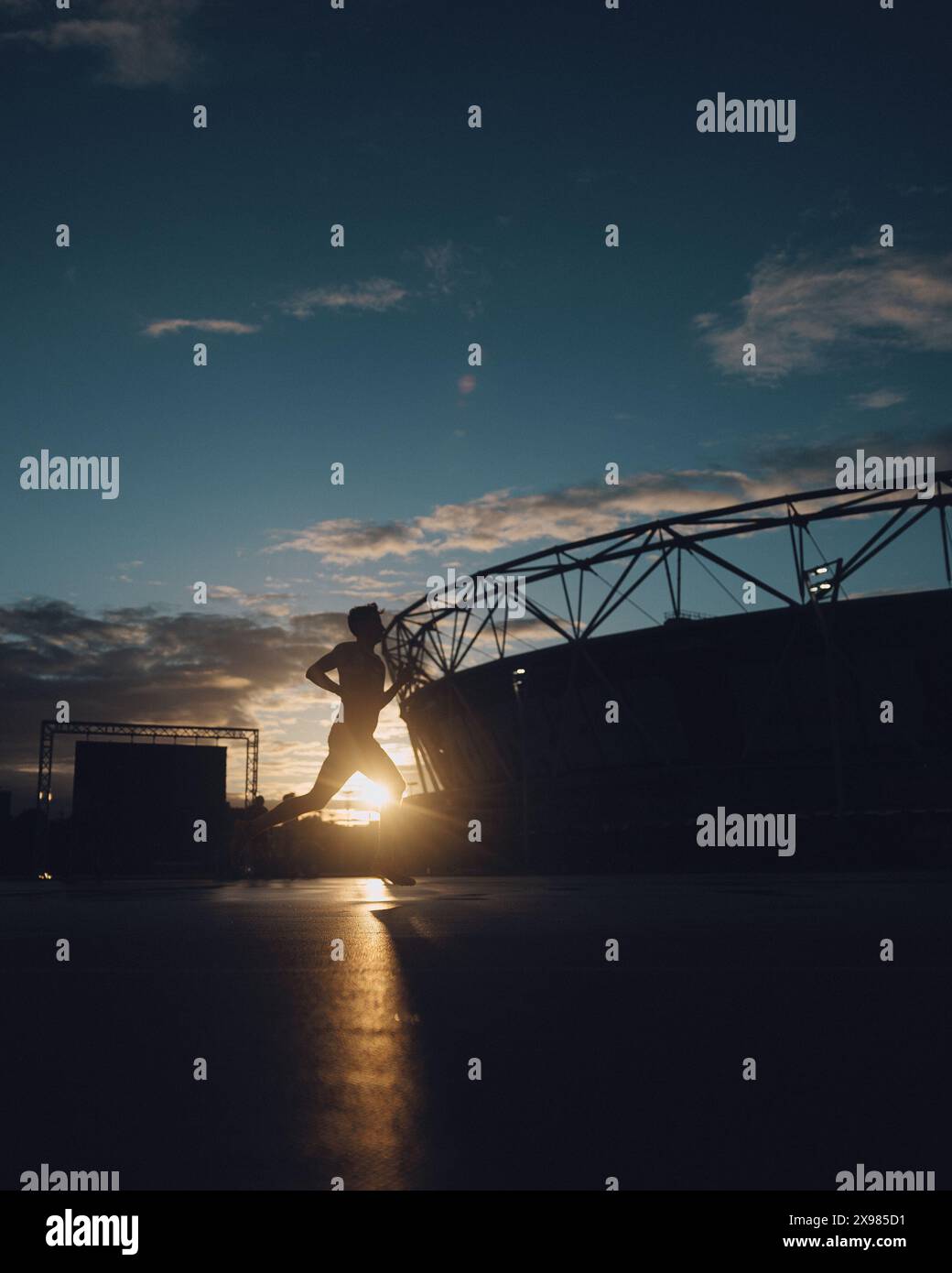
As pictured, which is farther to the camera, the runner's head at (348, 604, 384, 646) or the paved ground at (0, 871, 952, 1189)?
the runner's head at (348, 604, 384, 646)

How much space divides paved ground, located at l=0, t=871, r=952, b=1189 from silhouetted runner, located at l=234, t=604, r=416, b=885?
4009 mm

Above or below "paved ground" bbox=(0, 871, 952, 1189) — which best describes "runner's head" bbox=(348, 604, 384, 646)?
above

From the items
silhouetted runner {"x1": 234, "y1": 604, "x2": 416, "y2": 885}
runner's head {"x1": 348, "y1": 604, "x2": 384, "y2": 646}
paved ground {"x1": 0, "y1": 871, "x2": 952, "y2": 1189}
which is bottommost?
paved ground {"x1": 0, "y1": 871, "x2": 952, "y2": 1189}

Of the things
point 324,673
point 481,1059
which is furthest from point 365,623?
point 481,1059

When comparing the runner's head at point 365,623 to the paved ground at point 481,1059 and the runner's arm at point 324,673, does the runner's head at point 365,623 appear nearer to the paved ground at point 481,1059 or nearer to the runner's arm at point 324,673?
the runner's arm at point 324,673

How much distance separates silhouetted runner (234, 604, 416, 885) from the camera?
31.6ft

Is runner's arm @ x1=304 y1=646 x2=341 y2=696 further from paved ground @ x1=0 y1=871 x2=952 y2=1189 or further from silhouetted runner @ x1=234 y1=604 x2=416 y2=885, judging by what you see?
paved ground @ x1=0 y1=871 x2=952 y2=1189

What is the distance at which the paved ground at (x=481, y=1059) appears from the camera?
79.7 inches

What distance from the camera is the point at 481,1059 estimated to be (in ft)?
9.22

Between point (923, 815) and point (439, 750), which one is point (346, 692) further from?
point (439, 750)

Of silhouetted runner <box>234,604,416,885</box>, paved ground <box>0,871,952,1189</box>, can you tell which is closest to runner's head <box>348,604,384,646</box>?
silhouetted runner <box>234,604,416,885</box>

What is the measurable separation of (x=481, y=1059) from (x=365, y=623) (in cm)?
700

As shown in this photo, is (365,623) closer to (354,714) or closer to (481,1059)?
(354,714)
